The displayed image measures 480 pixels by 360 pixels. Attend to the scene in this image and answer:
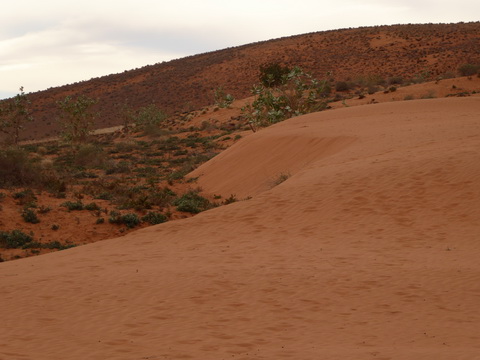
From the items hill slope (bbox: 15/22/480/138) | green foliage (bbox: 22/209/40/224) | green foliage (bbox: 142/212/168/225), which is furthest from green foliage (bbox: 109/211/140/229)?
hill slope (bbox: 15/22/480/138)

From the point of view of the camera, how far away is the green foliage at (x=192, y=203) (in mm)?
21609

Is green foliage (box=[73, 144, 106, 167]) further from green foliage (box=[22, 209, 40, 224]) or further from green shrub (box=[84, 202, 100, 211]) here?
green foliage (box=[22, 209, 40, 224])

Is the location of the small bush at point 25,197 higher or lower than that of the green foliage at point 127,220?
higher

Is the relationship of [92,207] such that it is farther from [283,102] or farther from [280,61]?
[280,61]

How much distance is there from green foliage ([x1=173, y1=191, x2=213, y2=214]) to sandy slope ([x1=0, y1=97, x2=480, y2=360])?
4298mm

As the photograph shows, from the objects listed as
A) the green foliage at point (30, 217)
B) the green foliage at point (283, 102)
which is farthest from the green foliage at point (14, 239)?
the green foliage at point (283, 102)

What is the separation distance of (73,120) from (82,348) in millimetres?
44052

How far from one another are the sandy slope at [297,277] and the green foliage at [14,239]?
151 inches

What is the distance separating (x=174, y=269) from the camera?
11.5 metres

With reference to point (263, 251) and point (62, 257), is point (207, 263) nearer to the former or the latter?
point (263, 251)

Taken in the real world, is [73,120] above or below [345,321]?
above

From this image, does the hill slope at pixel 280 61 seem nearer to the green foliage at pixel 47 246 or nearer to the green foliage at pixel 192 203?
the green foliage at pixel 192 203

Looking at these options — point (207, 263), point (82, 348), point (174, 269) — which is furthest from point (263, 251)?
point (82, 348)

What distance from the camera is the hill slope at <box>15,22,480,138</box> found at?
2817 inches
